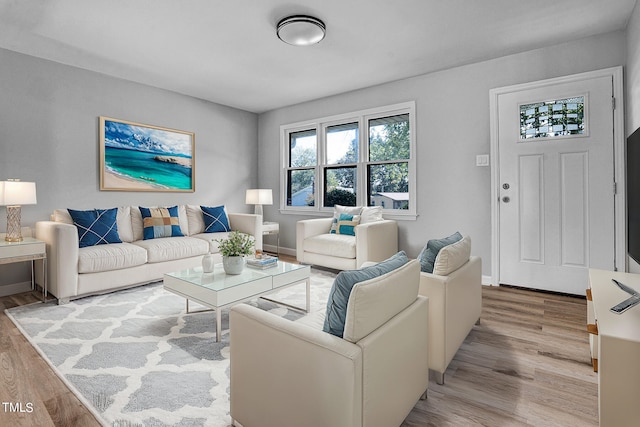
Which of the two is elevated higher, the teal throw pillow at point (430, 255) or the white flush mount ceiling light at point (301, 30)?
the white flush mount ceiling light at point (301, 30)

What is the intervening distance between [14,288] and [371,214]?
401 centimetres

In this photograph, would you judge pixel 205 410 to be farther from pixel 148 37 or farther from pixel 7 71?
pixel 7 71

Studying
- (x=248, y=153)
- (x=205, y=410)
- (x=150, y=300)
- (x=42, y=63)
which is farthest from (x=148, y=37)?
(x=205, y=410)

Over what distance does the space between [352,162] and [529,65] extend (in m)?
2.37

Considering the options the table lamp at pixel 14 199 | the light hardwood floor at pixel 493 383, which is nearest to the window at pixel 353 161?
the light hardwood floor at pixel 493 383

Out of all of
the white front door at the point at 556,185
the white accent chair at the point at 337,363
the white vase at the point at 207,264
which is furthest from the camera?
the white front door at the point at 556,185

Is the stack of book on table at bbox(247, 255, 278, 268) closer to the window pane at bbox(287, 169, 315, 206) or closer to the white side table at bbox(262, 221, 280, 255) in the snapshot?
the white side table at bbox(262, 221, 280, 255)

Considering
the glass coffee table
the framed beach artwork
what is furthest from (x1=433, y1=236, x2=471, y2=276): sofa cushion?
the framed beach artwork

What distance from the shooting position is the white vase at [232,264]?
8.71ft

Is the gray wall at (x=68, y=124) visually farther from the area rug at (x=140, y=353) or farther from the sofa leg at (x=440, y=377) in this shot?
the sofa leg at (x=440, y=377)

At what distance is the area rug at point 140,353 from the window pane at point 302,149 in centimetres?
267

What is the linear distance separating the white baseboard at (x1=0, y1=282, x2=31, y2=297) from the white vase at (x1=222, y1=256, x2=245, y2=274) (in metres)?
2.52

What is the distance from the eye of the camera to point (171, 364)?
200 cm

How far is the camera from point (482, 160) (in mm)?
3748
